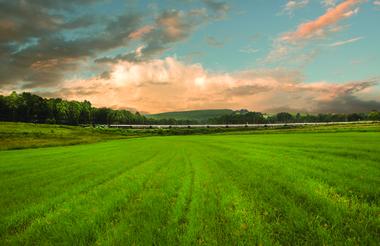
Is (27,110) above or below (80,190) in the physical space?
above

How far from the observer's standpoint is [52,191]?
50.6 feet

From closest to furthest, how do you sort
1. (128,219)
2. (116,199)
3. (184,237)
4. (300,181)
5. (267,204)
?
1. (184,237)
2. (128,219)
3. (267,204)
4. (116,199)
5. (300,181)

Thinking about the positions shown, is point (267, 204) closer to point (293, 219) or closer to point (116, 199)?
point (293, 219)

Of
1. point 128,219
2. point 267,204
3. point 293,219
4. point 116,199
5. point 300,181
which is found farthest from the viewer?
point 300,181

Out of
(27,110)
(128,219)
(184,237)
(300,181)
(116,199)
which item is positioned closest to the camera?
(184,237)

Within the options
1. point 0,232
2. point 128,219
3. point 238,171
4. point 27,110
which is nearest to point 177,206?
point 128,219

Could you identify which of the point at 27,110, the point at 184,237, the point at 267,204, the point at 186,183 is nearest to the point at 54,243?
the point at 184,237

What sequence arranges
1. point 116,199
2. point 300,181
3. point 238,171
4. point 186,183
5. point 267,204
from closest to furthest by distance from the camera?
1. point 267,204
2. point 116,199
3. point 300,181
4. point 186,183
5. point 238,171

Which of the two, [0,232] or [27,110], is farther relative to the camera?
[27,110]

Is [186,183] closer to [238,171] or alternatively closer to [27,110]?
[238,171]

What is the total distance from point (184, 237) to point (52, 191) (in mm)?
10393

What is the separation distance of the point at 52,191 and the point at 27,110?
178 m

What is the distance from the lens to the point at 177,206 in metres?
11.4

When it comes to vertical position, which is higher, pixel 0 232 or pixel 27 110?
pixel 27 110
